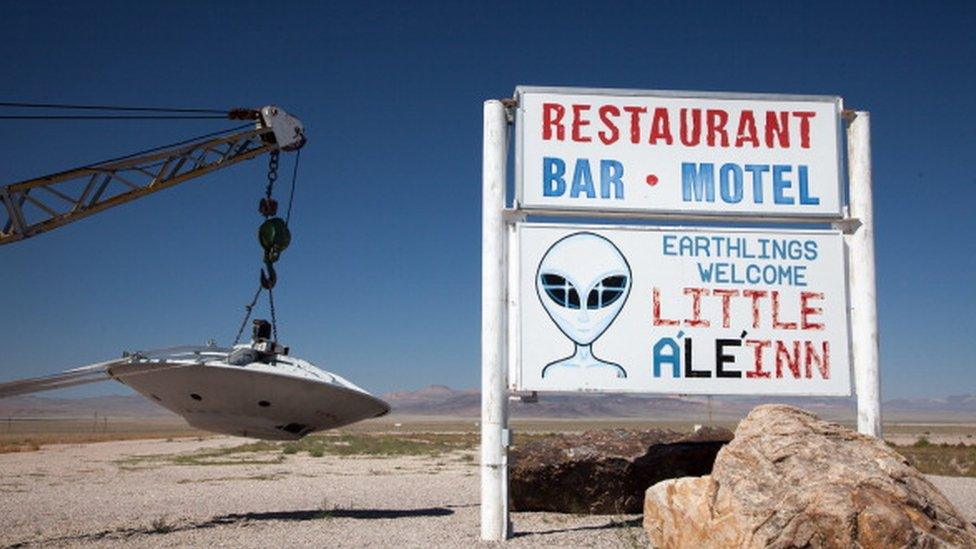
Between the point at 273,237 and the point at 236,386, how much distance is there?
9.99 feet

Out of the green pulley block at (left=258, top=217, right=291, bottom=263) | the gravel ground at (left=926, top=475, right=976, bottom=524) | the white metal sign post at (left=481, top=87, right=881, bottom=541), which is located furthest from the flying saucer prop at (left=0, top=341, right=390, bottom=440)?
the gravel ground at (left=926, top=475, right=976, bottom=524)

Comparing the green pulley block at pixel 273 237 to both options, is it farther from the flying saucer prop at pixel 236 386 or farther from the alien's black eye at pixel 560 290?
the alien's black eye at pixel 560 290

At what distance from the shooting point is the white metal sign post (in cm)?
1105

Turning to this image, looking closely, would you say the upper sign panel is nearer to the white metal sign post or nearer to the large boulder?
the white metal sign post

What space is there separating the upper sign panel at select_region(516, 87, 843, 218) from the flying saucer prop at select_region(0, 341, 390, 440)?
421 cm

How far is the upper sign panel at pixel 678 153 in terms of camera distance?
37.3 feet

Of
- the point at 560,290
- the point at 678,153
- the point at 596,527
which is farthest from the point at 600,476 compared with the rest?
the point at 678,153

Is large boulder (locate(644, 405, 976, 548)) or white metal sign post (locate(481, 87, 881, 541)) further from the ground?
white metal sign post (locate(481, 87, 881, 541))

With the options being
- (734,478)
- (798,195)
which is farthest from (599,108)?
(734,478)

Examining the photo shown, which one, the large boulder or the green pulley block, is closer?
the large boulder

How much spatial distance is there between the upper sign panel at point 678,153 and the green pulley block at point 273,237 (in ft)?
16.8

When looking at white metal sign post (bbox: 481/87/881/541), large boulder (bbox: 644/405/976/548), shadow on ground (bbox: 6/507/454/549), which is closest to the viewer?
large boulder (bbox: 644/405/976/548)

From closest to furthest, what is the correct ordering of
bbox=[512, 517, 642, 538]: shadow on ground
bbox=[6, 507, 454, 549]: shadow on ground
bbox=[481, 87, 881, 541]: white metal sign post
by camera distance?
bbox=[481, 87, 881, 541]: white metal sign post, bbox=[512, 517, 642, 538]: shadow on ground, bbox=[6, 507, 454, 549]: shadow on ground

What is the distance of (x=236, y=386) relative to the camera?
41.0 ft
